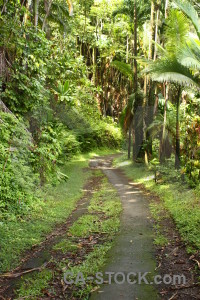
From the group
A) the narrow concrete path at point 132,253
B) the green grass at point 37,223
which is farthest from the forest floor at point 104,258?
the green grass at point 37,223

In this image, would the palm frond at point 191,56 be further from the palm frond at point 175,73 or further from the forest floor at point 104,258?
the forest floor at point 104,258

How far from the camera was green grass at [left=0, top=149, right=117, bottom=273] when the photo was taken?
16.8 feet

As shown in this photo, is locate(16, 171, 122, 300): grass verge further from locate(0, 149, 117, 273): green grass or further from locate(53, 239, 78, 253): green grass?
locate(0, 149, 117, 273): green grass

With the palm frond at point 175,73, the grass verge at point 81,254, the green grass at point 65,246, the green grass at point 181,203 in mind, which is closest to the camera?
the grass verge at point 81,254

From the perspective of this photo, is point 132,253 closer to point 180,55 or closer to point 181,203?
point 181,203

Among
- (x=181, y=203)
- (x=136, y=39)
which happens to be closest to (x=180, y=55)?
(x=181, y=203)

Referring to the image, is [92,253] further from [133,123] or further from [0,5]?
[133,123]

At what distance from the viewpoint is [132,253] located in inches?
208

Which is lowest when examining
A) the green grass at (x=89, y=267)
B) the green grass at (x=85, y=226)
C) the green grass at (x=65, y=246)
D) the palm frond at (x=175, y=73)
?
the green grass at (x=85, y=226)

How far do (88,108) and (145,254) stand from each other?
20.5 m

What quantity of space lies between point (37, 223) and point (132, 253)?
242cm

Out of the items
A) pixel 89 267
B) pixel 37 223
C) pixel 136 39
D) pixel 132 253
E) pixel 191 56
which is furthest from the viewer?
pixel 136 39

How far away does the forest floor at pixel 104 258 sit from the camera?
160 inches

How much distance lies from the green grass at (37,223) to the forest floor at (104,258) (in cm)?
17
